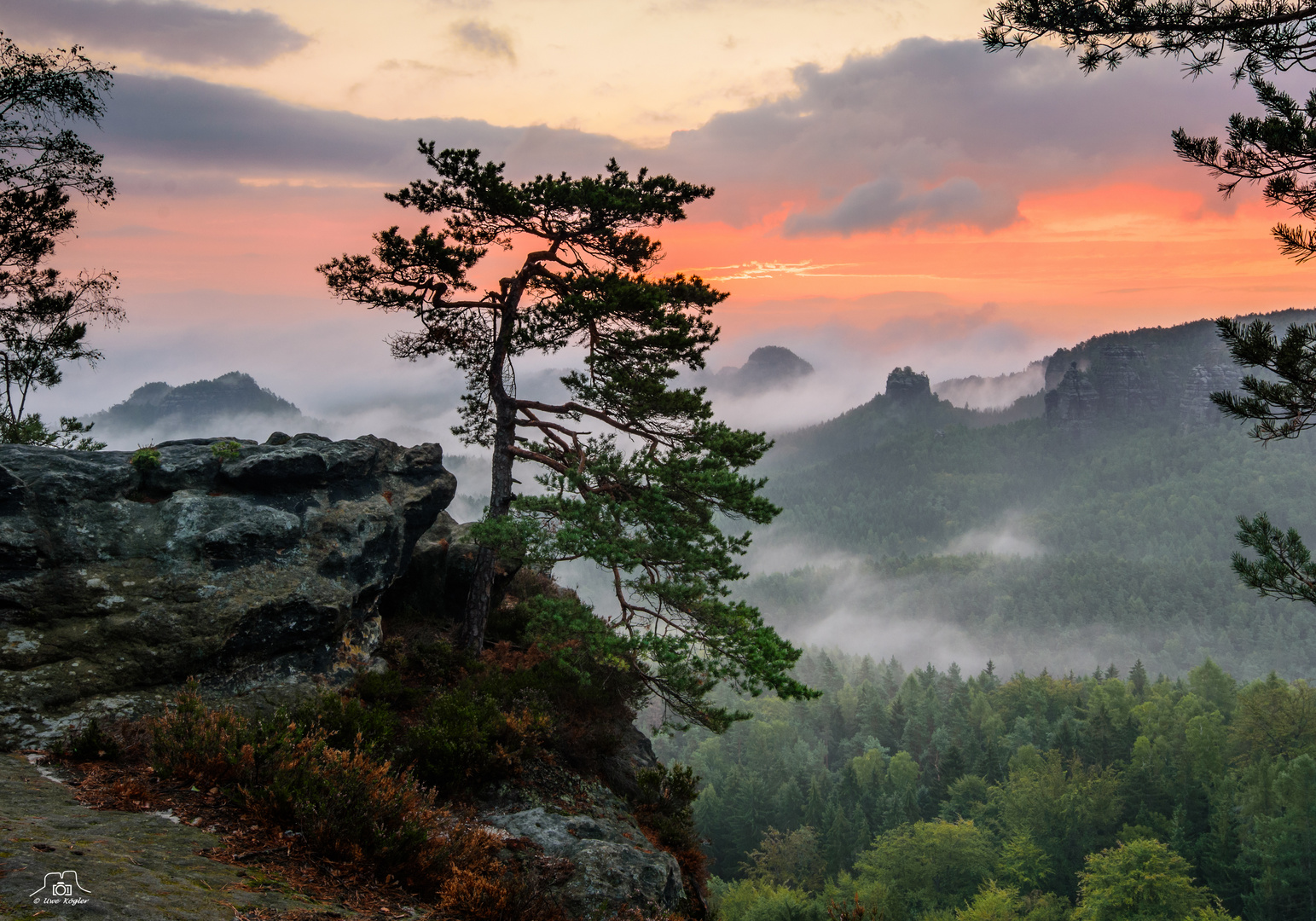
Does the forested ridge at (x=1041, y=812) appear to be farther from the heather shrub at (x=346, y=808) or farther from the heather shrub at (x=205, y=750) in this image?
the heather shrub at (x=205, y=750)

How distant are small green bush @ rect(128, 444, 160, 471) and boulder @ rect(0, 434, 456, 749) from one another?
100 mm

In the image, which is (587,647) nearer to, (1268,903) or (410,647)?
(410,647)

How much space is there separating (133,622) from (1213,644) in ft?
810

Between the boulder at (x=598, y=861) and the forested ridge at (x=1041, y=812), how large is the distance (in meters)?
37.7

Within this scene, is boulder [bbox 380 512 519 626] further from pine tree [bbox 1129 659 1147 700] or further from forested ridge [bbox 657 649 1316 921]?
pine tree [bbox 1129 659 1147 700]

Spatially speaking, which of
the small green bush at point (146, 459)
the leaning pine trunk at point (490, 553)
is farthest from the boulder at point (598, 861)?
the small green bush at point (146, 459)

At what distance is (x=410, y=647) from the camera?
16.3 meters

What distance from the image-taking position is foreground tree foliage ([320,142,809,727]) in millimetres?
14836

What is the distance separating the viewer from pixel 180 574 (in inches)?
498

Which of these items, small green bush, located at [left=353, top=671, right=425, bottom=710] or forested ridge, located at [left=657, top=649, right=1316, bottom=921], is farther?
forested ridge, located at [left=657, top=649, right=1316, bottom=921]

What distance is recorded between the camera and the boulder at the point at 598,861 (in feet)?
30.7

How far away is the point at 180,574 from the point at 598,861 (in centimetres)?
878

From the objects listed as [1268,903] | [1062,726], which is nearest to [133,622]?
[1268,903]

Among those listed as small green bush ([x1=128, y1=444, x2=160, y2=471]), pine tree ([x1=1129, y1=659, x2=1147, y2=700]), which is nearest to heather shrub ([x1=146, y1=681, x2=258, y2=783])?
small green bush ([x1=128, y1=444, x2=160, y2=471])
